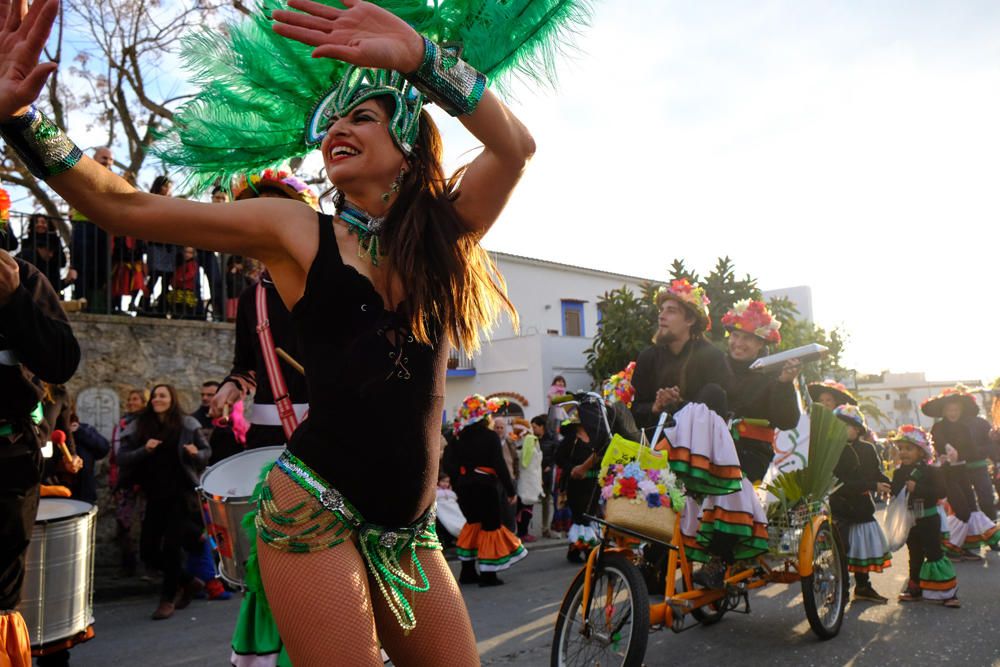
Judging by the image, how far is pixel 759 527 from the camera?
199 inches

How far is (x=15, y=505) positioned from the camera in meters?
2.56

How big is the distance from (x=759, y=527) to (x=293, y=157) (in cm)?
386

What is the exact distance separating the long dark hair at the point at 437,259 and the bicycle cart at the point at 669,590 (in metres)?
2.61

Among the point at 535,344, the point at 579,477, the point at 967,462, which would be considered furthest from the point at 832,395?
the point at 535,344

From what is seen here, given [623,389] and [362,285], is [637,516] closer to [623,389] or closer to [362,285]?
[623,389]

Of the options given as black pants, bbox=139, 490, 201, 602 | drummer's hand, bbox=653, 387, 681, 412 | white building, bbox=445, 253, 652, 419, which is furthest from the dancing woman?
white building, bbox=445, 253, 652, 419

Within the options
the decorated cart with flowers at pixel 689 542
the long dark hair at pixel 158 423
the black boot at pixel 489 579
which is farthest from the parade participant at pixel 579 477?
the long dark hair at pixel 158 423

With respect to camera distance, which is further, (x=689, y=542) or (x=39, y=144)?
(x=689, y=542)

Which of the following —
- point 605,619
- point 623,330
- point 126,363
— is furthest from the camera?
point 623,330

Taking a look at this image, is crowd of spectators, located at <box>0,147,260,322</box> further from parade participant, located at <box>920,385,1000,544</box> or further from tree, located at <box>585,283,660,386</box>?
tree, located at <box>585,283,660,386</box>

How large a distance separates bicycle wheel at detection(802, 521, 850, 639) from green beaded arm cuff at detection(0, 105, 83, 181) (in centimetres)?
516

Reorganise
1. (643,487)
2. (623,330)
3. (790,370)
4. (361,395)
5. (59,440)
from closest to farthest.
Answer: (361,395) → (643,487) → (59,440) → (790,370) → (623,330)

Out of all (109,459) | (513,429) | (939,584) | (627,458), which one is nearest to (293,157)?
(627,458)

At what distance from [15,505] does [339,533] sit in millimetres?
1470
